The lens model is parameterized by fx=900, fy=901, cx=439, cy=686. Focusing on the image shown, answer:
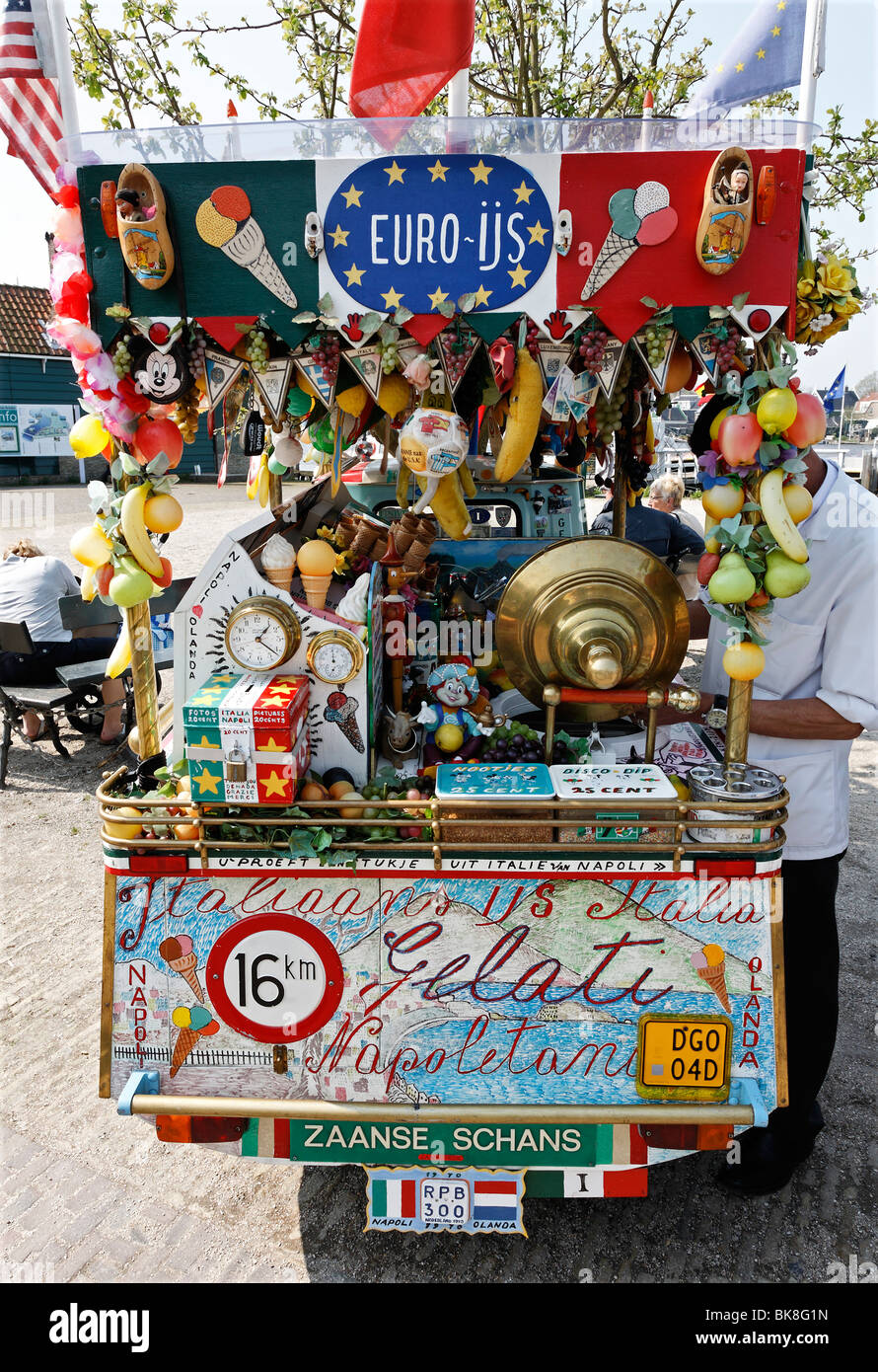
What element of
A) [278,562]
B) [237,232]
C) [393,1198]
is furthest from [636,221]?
[393,1198]

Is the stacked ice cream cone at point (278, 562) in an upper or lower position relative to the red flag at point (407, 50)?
lower

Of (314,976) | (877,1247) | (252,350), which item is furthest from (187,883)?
(877,1247)

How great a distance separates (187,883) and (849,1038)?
10.3ft

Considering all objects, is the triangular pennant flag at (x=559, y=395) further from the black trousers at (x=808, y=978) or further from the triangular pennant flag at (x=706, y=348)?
the black trousers at (x=808, y=978)

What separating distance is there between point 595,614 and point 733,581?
0.45 meters

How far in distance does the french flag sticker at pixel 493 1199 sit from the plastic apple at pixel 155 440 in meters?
2.40

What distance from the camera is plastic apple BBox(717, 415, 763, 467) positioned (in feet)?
8.38

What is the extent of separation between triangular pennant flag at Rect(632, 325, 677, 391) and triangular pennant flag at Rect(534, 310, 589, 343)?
0.64 feet

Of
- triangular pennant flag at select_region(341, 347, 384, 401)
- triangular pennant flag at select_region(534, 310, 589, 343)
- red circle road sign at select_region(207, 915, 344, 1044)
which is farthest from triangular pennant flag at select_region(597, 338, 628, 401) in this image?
red circle road sign at select_region(207, 915, 344, 1044)

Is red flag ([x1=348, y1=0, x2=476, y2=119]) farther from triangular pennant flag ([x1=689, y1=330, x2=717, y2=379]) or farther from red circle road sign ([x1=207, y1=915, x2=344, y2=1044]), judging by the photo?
red circle road sign ([x1=207, y1=915, x2=344, y2=1044])

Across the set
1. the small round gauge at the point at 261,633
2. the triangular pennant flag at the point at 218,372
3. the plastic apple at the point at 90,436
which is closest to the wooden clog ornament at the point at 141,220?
the triangular pennant flag at the point at 218,372

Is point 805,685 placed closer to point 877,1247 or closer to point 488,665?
point 488,665

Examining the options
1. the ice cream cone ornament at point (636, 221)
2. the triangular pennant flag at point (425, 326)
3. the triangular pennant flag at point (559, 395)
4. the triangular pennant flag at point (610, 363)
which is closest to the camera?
the ice cream cone ornament at point (636, 221)

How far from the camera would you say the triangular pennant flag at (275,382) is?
2.73 meters
